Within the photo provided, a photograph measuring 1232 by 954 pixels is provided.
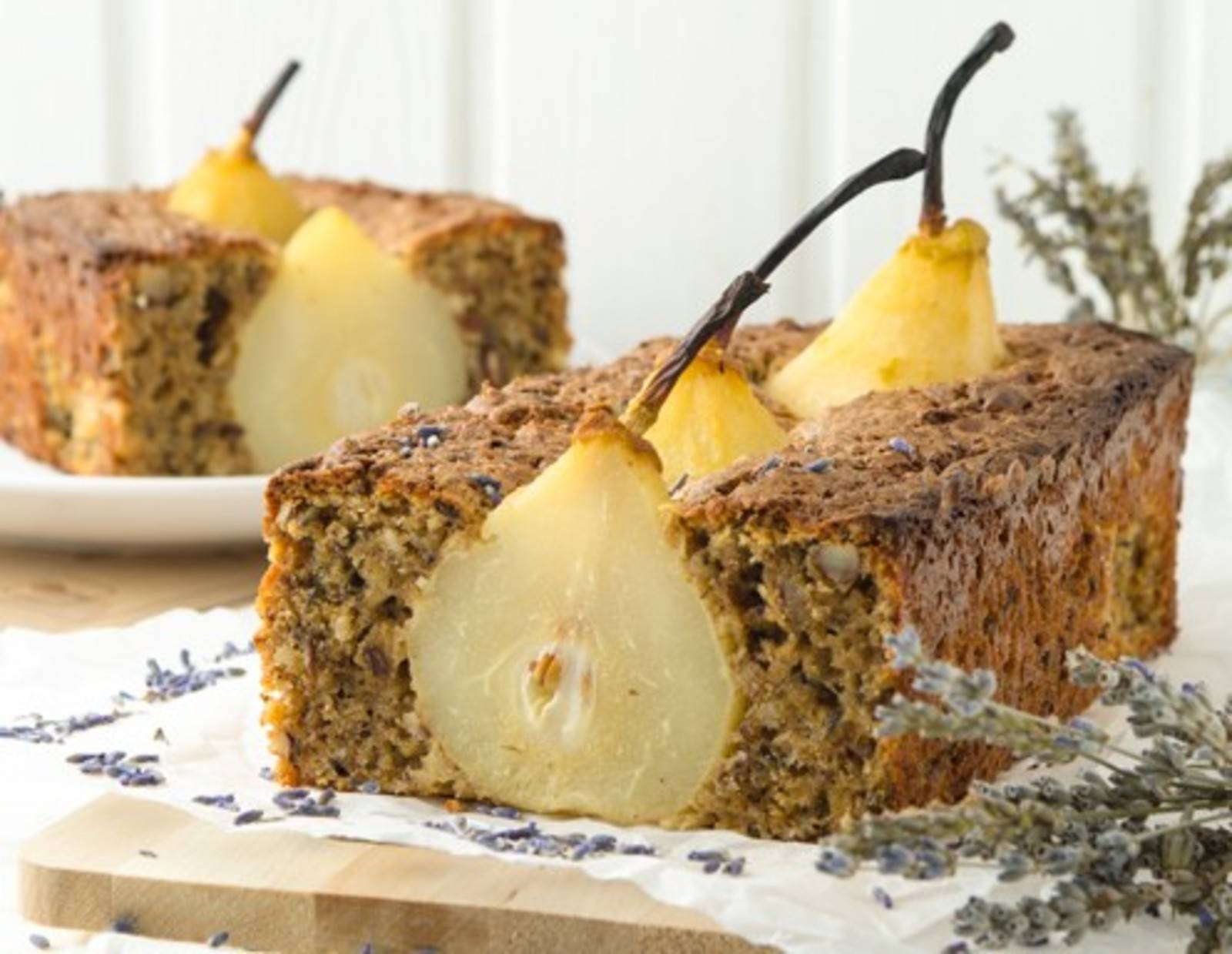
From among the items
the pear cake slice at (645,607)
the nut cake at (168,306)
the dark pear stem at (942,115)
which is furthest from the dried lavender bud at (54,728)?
the nut cake at (168,306)

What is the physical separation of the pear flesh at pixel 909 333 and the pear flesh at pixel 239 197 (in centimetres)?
134

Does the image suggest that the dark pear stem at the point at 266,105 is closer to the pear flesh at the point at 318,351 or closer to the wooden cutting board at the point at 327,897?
the pear flesh at the point at 318,351

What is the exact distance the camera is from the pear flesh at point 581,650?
2.32 meters

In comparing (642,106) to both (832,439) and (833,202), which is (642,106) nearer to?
(833,202)

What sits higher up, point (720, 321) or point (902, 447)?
point (720, 321)

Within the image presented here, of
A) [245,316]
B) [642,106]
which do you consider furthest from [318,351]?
[642,106]

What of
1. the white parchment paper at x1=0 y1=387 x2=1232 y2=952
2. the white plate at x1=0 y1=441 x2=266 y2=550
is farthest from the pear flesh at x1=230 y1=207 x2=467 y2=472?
the white parchment paper at x1=0 y1=387 x2=1232 y2=952

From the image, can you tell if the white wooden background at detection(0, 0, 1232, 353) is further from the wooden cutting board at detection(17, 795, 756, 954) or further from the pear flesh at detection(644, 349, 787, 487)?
the wooden cutting board at detection(17, 795, 756, 954)

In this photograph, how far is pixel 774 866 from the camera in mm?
2248

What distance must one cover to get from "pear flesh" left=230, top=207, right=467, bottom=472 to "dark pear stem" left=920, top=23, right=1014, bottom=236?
118 centimetres

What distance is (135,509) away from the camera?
3.41m

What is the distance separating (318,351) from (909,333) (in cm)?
127

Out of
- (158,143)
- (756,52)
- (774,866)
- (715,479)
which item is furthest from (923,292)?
(158,143)

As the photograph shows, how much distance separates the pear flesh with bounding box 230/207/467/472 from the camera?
385 centimetres
